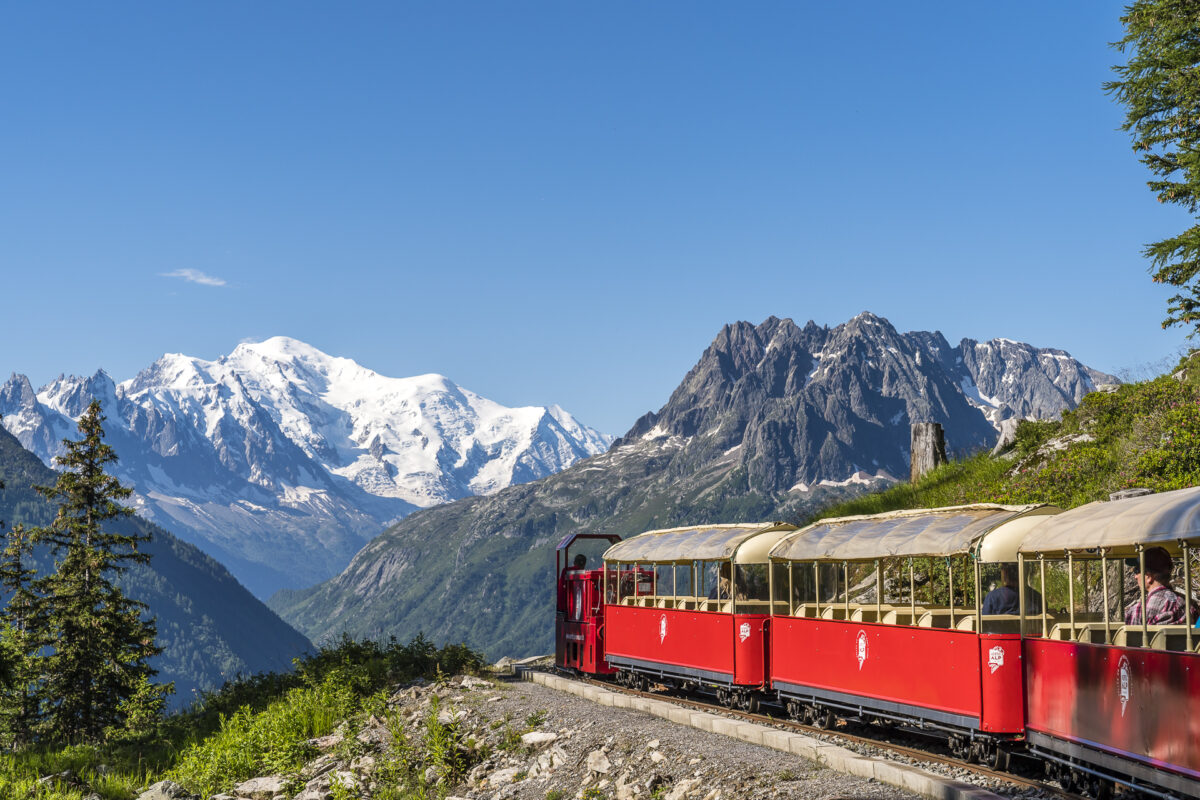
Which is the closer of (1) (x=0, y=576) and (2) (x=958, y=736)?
(2) (x=958, y=736)

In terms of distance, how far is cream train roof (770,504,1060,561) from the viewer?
16094 millimetres

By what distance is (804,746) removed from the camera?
16391 mm

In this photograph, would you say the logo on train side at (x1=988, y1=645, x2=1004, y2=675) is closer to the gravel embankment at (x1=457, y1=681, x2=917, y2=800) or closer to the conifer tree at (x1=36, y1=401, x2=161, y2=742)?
the gravel embankment at (x1=457, y1=681, x2=917, y2=800)

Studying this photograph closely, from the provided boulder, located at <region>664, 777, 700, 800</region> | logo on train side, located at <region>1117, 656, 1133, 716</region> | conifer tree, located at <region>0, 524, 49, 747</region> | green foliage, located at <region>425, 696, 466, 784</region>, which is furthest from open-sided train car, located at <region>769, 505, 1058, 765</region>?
conifer tree, located at <region>0, 524, 49, 747</region>

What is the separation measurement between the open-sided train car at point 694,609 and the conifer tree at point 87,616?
1998 cm

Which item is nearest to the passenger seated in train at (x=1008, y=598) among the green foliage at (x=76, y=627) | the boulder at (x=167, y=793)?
the boulder at (x=167, y=793)

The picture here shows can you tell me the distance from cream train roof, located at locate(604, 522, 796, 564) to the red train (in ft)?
0.20

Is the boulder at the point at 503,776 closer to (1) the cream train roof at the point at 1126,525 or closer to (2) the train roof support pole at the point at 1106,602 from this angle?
(1) the cream train roof at the point at 1126,525

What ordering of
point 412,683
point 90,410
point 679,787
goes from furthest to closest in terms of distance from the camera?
point 90,410 < point 412,683 < point 679,787

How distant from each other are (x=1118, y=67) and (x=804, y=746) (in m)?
21.4

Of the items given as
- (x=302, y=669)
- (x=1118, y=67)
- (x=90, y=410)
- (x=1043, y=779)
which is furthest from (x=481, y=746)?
(x=90, y=410)

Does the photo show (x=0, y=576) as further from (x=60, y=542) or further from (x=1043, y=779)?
(x=1043, y=779)

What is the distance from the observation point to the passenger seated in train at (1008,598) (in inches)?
615

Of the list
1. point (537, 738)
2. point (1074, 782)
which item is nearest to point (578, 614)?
point (537, 738)
